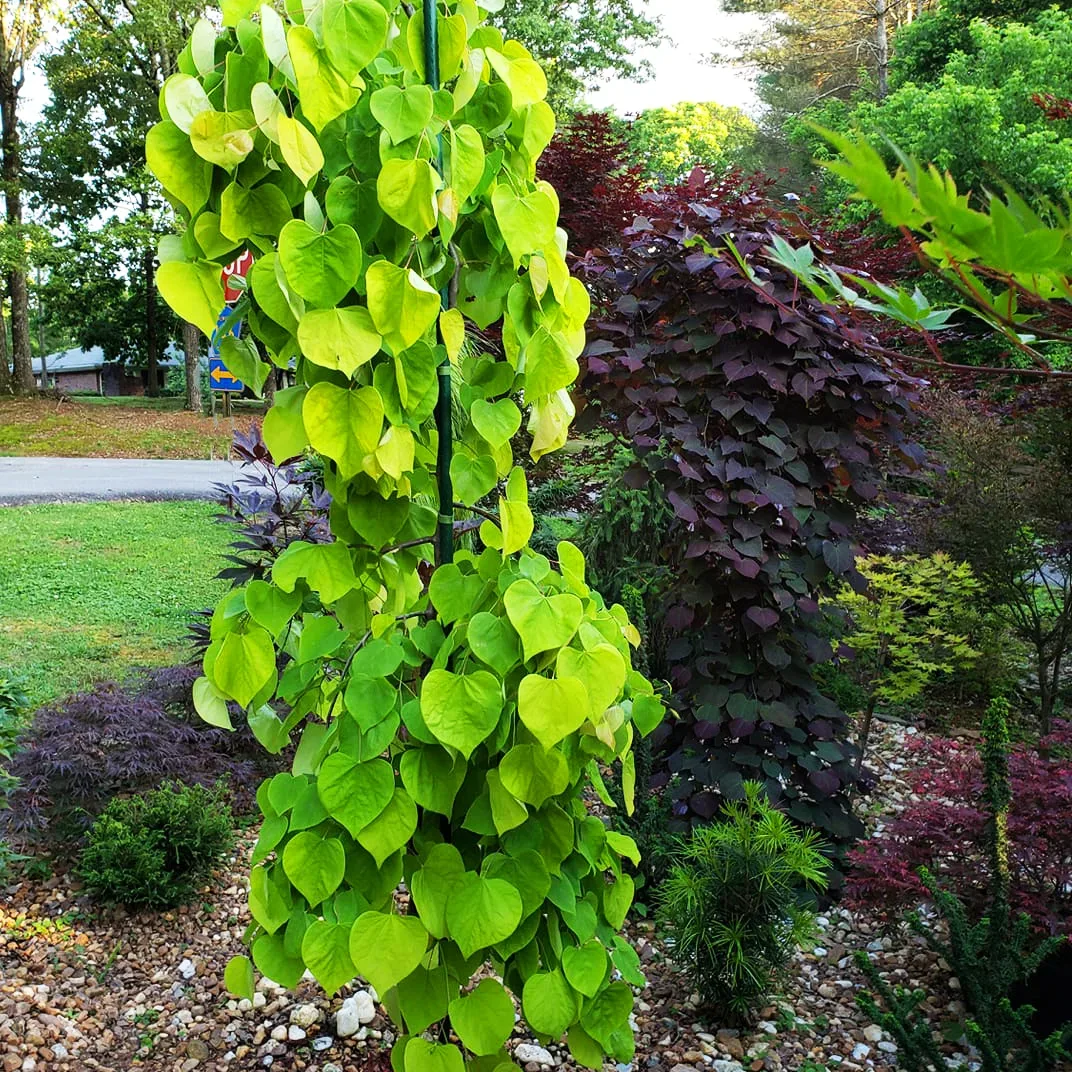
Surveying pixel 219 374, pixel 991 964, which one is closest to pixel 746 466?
pixel 991 964

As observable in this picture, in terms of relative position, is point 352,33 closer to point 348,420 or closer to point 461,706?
point 348,420

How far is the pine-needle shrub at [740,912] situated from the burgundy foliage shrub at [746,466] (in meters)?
0.43

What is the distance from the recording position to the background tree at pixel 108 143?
53.1 ft

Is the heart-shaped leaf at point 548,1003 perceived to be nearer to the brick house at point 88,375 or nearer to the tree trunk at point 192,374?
the tree trunk at point 192,374

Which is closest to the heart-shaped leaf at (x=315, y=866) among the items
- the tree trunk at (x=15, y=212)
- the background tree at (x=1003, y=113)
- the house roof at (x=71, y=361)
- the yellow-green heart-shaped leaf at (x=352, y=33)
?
the yellow-green heart-shaped leaf at (x=352, y=33)

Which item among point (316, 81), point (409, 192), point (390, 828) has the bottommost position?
point (390, 828)

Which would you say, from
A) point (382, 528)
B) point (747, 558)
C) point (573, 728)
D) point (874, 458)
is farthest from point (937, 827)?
point (382, 528)

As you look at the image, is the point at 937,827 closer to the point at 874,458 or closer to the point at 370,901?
the point at 874,458

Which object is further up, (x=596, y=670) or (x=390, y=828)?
(x=596, y=670)

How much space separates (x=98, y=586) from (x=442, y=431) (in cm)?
560

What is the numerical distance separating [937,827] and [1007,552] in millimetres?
2583

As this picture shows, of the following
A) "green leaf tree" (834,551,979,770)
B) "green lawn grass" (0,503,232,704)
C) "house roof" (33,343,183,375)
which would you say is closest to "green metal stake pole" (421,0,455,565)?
"green leaf tree" (834,551,979,770)

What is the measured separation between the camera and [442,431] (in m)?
1.28

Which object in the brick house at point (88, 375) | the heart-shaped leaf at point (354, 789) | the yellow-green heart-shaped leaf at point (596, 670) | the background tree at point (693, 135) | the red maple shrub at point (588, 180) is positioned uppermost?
the background tree at point (693, 135)
